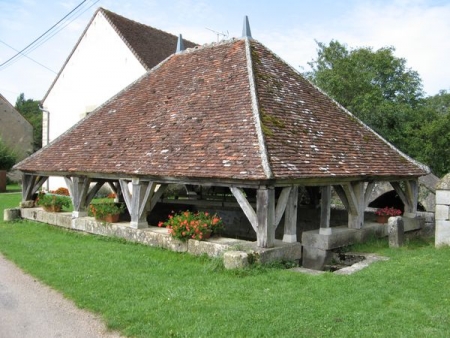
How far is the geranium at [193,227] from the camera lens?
788cm

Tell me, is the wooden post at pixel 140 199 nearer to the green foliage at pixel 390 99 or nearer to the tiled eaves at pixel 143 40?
the tiled eaves at pixel 143 40

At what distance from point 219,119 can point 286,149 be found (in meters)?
1.63

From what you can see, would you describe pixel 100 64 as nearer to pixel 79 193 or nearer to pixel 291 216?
pixel 79 193

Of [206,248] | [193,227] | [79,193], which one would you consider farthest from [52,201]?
[206,248]

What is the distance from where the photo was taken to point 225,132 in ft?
27.3

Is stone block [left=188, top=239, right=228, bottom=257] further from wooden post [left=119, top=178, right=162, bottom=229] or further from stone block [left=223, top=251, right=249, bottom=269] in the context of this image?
wooden post [left=119, top=178, right=162, bottom=229]

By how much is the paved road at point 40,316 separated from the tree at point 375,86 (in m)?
16.8

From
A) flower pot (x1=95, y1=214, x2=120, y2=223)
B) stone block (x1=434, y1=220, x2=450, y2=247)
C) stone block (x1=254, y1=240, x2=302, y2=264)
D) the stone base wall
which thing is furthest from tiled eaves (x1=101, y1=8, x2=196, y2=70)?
stone block (x1=434, y1=220, x2=450, y2=247)

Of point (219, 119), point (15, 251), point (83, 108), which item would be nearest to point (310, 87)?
point (219, 119)

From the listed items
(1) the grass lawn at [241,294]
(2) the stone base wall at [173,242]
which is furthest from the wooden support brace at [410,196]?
(2) the stone base wall at [173,242]

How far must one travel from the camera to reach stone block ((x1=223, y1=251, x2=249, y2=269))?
6758mm

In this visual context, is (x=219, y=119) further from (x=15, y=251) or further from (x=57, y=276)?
(x=15, y=251)

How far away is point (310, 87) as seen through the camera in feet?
36.1

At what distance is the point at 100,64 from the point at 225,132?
11.7 meters
